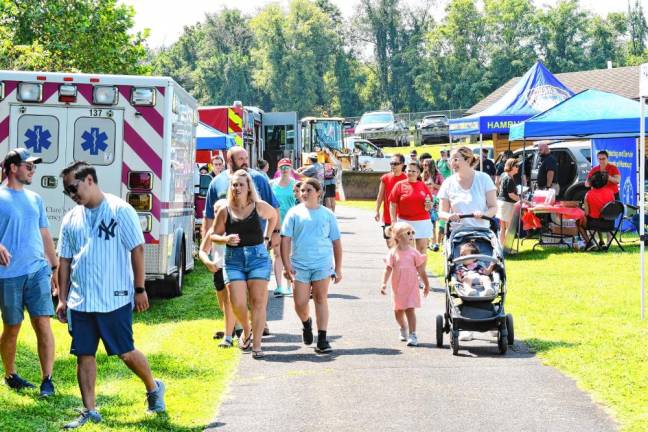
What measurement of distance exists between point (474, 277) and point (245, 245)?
2.13 meters

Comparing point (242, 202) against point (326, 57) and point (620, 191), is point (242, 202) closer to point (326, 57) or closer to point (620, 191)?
point (620, 191)

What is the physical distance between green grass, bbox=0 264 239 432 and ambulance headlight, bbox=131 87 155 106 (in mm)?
2530

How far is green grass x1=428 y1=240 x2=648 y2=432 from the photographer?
852 cm

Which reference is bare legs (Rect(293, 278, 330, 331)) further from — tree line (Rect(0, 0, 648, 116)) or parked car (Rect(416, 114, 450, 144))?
tree line (Rect(0, 0, 648, 116))

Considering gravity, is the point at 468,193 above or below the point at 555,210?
above

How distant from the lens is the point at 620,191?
22.3 m

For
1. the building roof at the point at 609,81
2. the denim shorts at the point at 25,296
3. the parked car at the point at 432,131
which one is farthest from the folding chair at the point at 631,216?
the parked car at the point at 432,131

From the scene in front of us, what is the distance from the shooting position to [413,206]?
1422cm

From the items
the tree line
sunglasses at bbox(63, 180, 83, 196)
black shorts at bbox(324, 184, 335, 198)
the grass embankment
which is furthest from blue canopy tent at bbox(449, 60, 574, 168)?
the tree line

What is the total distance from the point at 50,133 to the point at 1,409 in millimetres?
5716

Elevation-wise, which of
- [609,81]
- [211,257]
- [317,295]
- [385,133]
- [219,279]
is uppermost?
[609,81]

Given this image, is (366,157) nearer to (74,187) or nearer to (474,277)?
(474,277)

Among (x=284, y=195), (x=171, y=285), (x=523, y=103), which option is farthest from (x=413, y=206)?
(x=523, y=103)

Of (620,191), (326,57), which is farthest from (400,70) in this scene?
(620,191)
